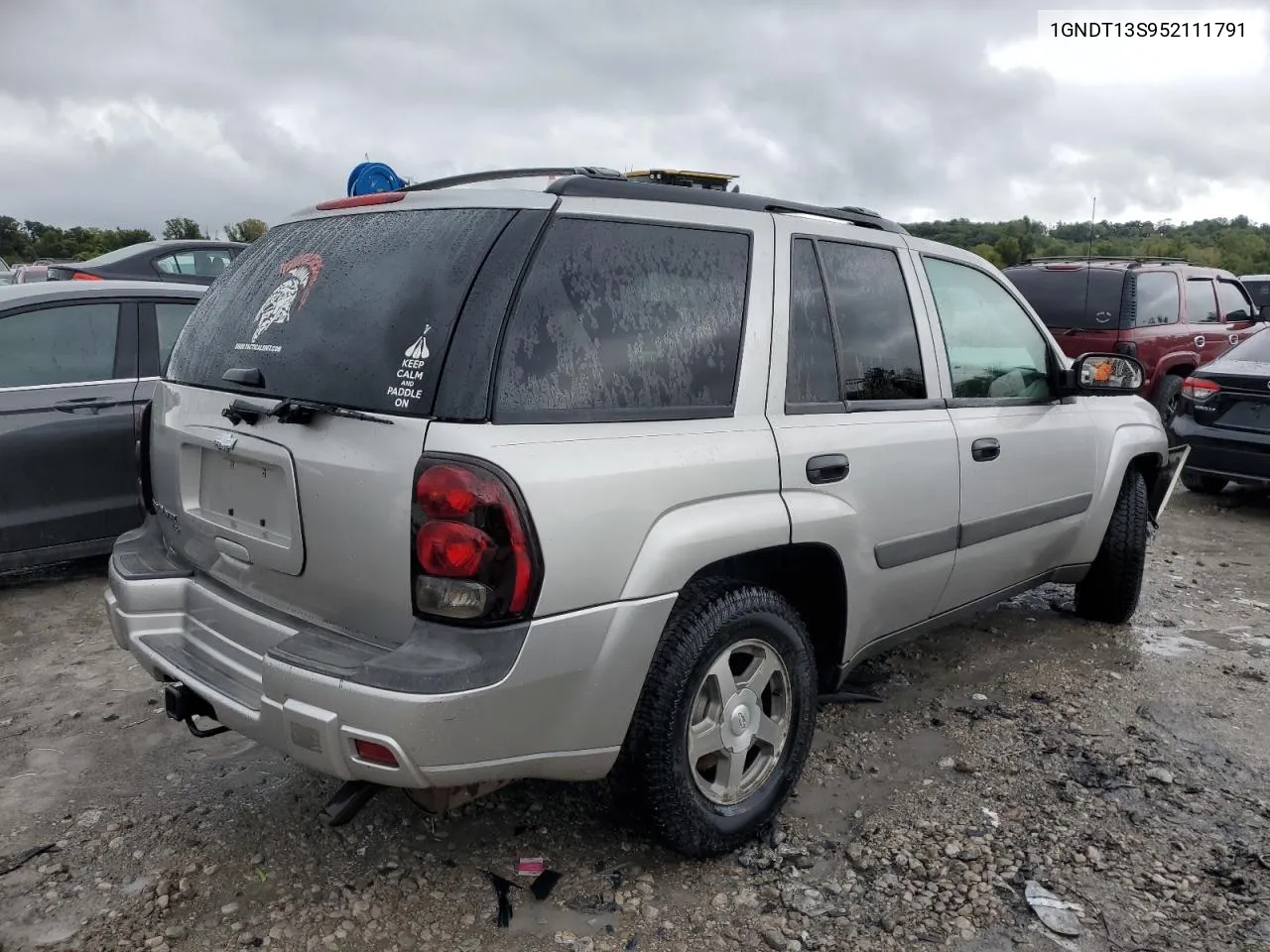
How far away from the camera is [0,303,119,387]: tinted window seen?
4.76m

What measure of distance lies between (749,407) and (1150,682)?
2460 mm

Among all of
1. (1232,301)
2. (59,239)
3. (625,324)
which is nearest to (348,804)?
(625,324)

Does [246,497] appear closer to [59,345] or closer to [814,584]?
[814,584]

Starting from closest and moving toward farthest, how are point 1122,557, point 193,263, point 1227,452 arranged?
point 1122,557 → point 1227,452 → point 193,263

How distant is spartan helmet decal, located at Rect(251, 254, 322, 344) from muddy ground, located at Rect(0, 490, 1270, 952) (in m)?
1.46

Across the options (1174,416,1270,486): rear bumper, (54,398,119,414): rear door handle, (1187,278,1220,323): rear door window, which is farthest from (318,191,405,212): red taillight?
(1187,278,1220,323): rear door window

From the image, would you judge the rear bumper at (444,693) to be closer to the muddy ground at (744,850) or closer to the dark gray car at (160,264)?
the muddy ground at (744,850)

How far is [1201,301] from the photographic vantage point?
388 inches

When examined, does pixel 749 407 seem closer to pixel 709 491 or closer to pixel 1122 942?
pixel 709 491

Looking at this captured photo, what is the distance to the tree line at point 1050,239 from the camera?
15.2 meters

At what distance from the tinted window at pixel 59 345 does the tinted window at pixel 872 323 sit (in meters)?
3.83

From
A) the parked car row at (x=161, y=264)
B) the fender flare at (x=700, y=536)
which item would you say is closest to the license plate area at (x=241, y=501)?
the fender flare at (x=700, y=536)

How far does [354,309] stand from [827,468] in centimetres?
135

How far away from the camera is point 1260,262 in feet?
97.3
